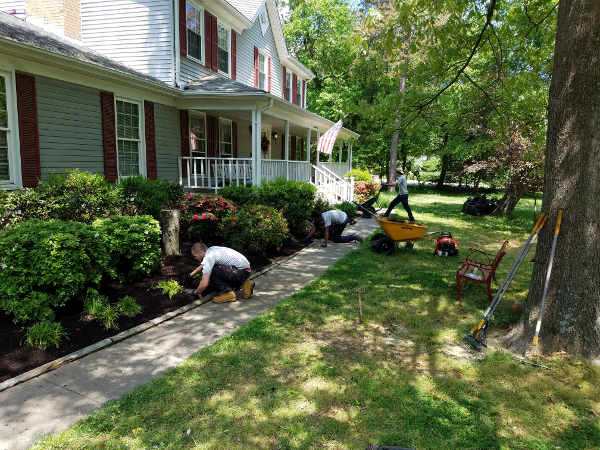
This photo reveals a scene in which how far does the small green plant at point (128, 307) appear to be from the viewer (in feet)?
17.0

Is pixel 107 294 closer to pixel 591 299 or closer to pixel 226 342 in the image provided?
pixel 226 342

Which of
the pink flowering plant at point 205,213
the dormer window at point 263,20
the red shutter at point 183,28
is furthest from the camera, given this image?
the dormer window at point 263,20

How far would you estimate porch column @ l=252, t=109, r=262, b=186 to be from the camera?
1185 cm

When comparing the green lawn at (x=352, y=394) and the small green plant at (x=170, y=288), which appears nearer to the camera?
the green lawn at (x=352, y=394)

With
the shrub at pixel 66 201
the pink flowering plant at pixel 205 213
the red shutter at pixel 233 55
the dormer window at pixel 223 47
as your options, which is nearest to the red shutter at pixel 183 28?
the dormer window at pixel 223 47

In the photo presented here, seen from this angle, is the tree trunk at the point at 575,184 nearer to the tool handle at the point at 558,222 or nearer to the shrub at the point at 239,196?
A: the tool handle at the point at 558,222

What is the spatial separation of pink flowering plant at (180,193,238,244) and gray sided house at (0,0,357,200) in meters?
2.67

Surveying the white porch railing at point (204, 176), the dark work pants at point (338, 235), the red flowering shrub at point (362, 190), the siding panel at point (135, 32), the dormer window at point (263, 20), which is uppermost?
the dormer window at point (263, 20)

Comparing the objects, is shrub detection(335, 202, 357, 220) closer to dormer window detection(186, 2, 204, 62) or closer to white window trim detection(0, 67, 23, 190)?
dormer window detection(186, 2, 204, 62)

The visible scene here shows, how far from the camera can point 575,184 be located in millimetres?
4238

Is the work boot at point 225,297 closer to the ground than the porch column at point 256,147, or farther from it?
closer to the ground

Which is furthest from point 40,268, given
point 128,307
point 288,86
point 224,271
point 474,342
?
point 288,86

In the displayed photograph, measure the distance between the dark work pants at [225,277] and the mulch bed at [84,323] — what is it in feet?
1.35

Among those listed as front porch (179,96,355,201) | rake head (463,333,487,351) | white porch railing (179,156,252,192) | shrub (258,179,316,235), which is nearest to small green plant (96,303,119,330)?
rake head (463,333,487,351)
